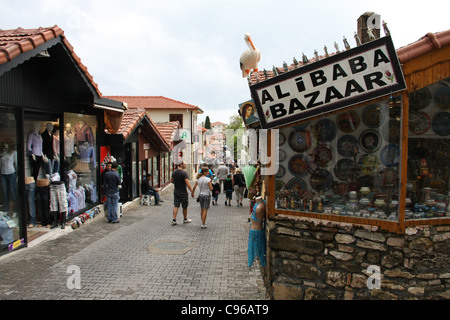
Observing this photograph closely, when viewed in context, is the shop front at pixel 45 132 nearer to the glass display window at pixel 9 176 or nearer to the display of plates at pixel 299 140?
the glass display window at pixel 9 176

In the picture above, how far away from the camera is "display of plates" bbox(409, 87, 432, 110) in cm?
445

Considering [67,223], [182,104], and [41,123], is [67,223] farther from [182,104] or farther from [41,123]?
[182,104]

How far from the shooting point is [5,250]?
6.65 meters

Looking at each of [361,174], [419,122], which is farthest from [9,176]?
[419,122]

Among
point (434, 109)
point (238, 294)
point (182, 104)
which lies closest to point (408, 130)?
point (434, 109)

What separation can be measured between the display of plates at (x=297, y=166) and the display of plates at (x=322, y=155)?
184 mm

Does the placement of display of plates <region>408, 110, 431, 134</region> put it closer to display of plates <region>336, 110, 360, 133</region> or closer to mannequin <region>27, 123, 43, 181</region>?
display of plates <region>336, 110, 360, 133</region>

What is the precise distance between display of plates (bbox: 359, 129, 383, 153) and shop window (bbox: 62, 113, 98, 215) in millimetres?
7411

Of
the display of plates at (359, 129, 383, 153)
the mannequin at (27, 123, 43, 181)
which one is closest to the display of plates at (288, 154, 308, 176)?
the display of plates at (359, 129, 383, 153)

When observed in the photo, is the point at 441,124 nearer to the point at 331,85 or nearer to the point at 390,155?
the point at 390,155

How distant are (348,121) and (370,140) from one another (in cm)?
39

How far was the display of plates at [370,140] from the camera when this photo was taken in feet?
15.5

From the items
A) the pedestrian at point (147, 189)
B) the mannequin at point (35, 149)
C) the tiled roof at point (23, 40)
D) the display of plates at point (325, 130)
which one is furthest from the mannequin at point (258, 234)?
the pedestrian at point (147, 189)

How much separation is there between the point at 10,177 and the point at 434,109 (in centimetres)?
762
